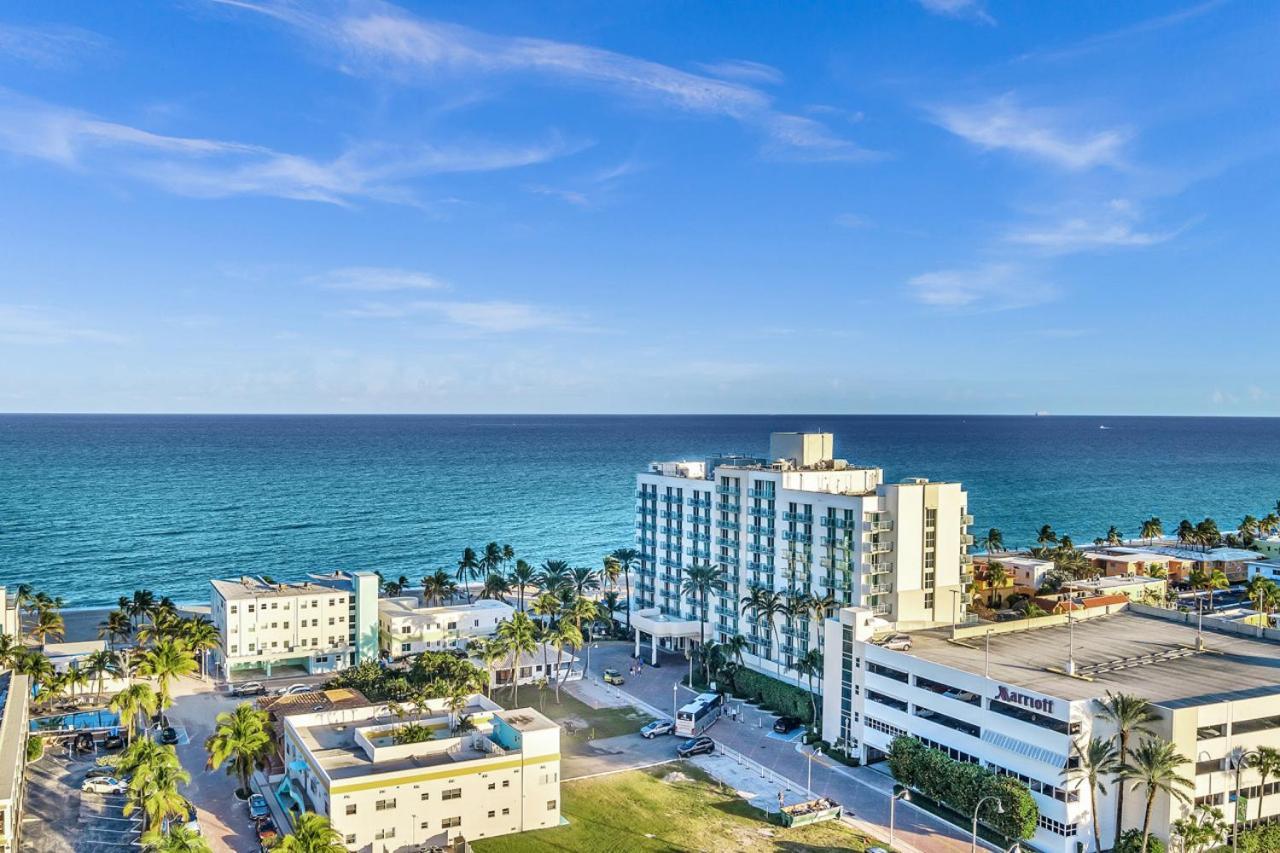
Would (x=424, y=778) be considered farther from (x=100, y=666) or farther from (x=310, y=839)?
(x=100, y=666)

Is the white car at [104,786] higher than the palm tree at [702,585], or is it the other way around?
the palm tree at [702,585]

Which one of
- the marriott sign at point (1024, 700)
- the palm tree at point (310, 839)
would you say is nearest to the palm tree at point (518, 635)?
the palm tree at point (310, 839)

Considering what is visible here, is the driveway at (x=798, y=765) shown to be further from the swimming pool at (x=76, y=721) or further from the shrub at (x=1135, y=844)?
the swimming pool at (x=76, y=721)

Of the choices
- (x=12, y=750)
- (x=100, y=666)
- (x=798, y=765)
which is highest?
(x=12, y=750)

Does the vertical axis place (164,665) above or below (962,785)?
above

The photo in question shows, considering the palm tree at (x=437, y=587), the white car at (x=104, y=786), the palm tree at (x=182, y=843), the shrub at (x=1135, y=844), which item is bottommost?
the white car at (x=104, y=786)

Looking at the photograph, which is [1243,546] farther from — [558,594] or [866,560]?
[558,594]

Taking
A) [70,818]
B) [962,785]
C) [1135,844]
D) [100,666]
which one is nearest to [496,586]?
[100,666]
